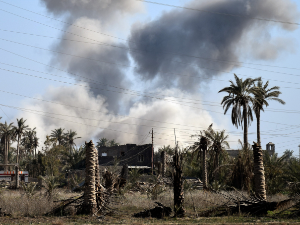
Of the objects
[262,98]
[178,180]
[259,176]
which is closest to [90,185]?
[178,180]

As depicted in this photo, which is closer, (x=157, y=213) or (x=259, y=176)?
(x=157, y=213)

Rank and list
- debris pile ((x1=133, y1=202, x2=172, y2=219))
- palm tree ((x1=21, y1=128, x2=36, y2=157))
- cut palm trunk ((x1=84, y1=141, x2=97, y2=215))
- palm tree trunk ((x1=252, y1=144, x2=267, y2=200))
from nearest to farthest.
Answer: debris pile ((x1=133, y1=202, x2=172, y2=219)) < cut palm trunk ((x1=84, y1=141, x2=97, y2=215)) < palm tree trunk ((x1=252, y1=144, x2=267, y2=200)) < palm tree ((x1=21, y1=128, x2=36, y2=157))

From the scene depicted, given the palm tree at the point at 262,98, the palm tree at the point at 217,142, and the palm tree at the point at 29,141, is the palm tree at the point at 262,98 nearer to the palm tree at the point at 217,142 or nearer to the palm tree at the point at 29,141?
the palm tree at the point at 217,142

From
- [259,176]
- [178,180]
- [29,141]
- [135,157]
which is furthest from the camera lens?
[29,141]

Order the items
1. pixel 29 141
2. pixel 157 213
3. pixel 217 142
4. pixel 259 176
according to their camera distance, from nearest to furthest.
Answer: pixel 157 213 → pixel 259 176 → pixel 217 142 → pixel 29 141

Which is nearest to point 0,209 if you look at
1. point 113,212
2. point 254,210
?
point 113,212

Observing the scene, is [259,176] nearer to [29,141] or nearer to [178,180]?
[178,180]

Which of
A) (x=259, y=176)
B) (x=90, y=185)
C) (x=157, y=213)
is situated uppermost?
(x=259, y=176)

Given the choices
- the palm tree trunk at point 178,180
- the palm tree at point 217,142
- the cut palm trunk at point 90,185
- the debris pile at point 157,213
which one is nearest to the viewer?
the debris pile at point 157,213

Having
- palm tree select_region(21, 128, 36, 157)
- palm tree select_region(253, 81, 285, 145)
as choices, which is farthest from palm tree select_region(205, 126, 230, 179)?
palm tree select_region(21, 128, 36, 157)

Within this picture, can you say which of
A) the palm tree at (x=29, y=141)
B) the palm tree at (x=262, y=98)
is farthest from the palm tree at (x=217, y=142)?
the palm tree at (x=29, y=141)

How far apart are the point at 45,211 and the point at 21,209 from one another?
1522 millimetres

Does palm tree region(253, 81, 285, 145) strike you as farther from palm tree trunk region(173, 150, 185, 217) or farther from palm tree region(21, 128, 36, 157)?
palm tree region(21, 128, 36, 157)

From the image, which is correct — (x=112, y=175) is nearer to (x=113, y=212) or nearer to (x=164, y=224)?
(x=113, y=212)
